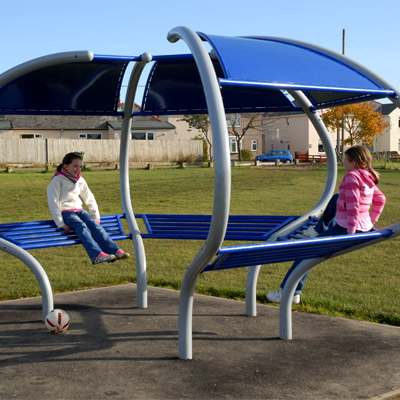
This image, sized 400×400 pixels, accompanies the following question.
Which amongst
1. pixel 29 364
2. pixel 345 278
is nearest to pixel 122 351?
pixel 29 364

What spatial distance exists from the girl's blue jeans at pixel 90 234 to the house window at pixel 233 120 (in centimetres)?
4090

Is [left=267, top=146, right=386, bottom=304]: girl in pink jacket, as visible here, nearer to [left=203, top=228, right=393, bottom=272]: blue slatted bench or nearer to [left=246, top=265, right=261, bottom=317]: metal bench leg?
[left=203, top=228, right=393, bottom=272]: blue slatted bench

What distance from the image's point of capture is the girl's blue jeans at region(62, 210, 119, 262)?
4.67 m

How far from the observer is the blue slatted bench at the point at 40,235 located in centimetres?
461

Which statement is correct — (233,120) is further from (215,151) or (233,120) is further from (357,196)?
(215,151)

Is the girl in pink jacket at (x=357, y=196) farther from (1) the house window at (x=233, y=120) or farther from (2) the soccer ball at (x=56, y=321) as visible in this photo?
(1) the house window at (x=233, y=120)

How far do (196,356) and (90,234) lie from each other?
5.48 feet

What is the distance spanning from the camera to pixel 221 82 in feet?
10.1

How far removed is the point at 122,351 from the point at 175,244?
5.10m

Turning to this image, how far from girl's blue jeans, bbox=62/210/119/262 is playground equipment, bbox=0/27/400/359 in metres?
0.39

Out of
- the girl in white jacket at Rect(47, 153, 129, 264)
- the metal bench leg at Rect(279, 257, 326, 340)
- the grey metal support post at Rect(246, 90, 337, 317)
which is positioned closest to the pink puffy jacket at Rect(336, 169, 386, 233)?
the metal bench leg at Rect(279, 257, 326, 340)

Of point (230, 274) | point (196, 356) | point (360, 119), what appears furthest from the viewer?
point (360, 119)

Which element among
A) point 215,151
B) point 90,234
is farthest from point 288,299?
point 90,234

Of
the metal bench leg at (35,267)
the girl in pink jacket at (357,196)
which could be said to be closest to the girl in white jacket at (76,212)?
the metal bench leg at (35,267)
